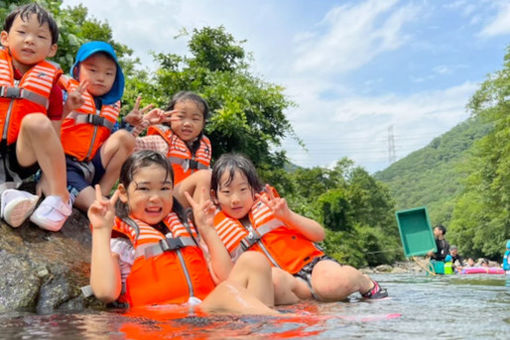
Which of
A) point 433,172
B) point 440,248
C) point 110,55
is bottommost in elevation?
point 440,248

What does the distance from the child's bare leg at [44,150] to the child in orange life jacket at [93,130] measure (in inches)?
14.2

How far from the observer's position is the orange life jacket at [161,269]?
2.67m

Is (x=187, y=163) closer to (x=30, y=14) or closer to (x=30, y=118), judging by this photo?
(x=30, y=118)

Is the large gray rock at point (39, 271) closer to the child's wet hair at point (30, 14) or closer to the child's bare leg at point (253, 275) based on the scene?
the child's bare leg at point (253, 275)

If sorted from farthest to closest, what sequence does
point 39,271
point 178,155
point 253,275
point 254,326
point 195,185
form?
point 178,155
point 195,185
point 39,271
point 253,275
point 254,326

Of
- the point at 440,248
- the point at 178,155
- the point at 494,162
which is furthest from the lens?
the point at 494,162

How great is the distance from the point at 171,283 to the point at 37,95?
149 cm

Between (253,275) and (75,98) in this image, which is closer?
(253,275)

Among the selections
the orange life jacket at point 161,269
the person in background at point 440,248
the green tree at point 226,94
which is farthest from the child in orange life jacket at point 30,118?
the person in background at point 440,248

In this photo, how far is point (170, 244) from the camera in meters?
2.78

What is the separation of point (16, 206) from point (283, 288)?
63.9 inches

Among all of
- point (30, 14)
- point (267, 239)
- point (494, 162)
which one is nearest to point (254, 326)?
point (267, 239)

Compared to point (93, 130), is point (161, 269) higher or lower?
lower

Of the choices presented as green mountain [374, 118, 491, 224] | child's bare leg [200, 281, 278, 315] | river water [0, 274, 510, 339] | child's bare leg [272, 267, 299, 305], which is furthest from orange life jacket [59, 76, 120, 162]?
green mountain [374, 118, 491, 224]
